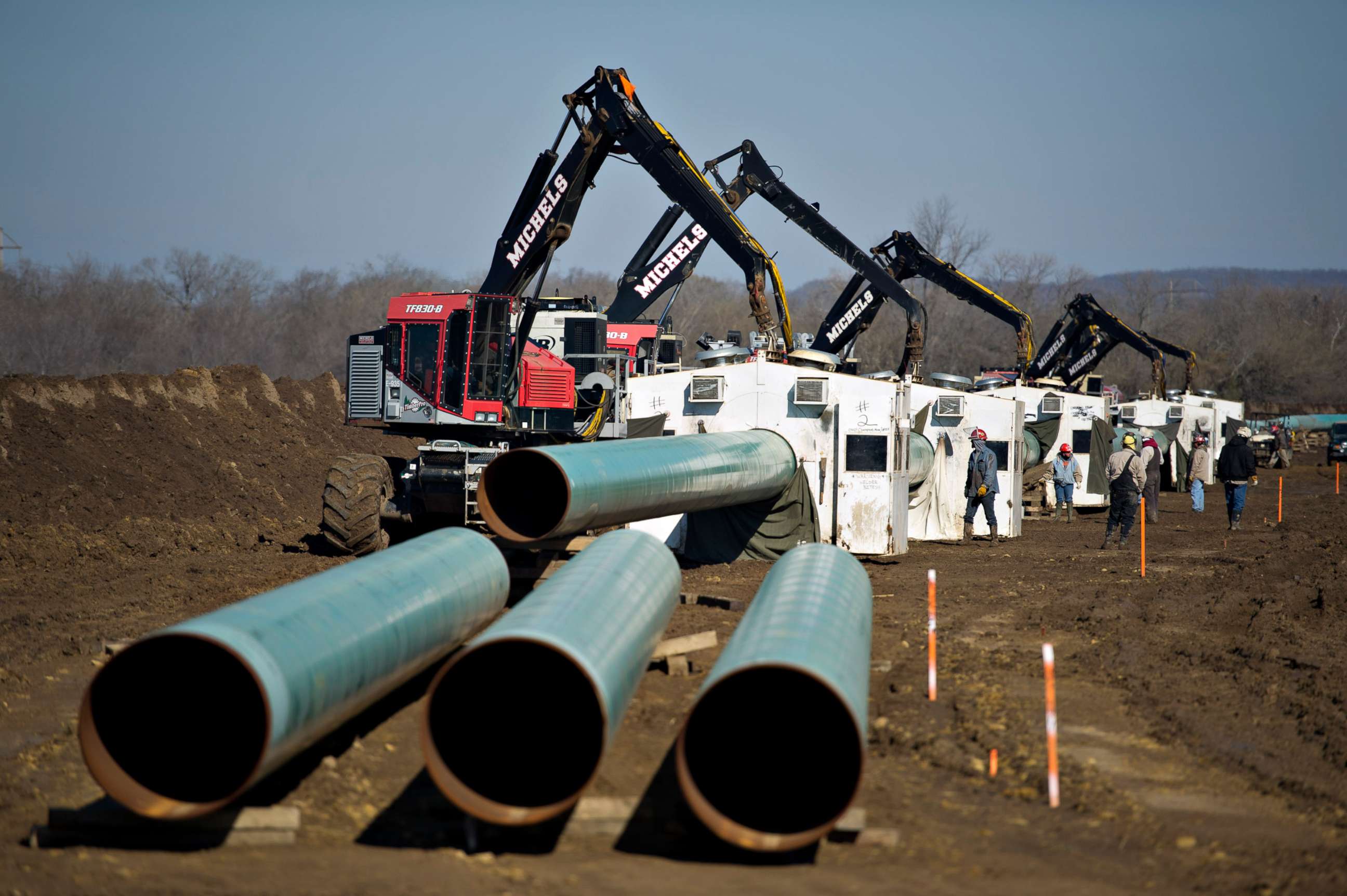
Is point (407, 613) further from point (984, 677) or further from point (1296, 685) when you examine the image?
point (1296, 685)

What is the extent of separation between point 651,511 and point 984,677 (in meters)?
3.41

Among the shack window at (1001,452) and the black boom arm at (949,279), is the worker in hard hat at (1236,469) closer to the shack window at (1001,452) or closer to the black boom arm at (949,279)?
the shack window at (1001,452)

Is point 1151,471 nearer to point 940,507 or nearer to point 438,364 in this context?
point 940,507

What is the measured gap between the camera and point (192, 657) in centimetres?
651

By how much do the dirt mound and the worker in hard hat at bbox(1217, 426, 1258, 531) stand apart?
1589 cm

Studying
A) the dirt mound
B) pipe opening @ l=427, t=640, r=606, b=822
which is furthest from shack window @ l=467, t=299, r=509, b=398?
pipe opening @ l=427, t=640, r=606, b=822

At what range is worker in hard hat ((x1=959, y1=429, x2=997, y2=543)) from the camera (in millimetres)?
18953

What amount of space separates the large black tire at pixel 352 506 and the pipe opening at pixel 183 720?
821cm

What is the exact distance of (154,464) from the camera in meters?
22.2

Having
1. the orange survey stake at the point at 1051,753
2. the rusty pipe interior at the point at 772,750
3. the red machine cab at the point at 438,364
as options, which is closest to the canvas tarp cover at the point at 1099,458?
the red machine cab at the point at 438,364

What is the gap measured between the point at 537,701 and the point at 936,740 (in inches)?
110

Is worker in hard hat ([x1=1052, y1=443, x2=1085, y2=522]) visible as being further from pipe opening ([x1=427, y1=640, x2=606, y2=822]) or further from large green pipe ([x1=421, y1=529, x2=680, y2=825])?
pipe opening ([x1=427, y1=640, x2=606, y2=822])

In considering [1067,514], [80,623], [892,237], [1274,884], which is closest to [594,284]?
[892,237]

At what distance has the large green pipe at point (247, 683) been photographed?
18.5ft
